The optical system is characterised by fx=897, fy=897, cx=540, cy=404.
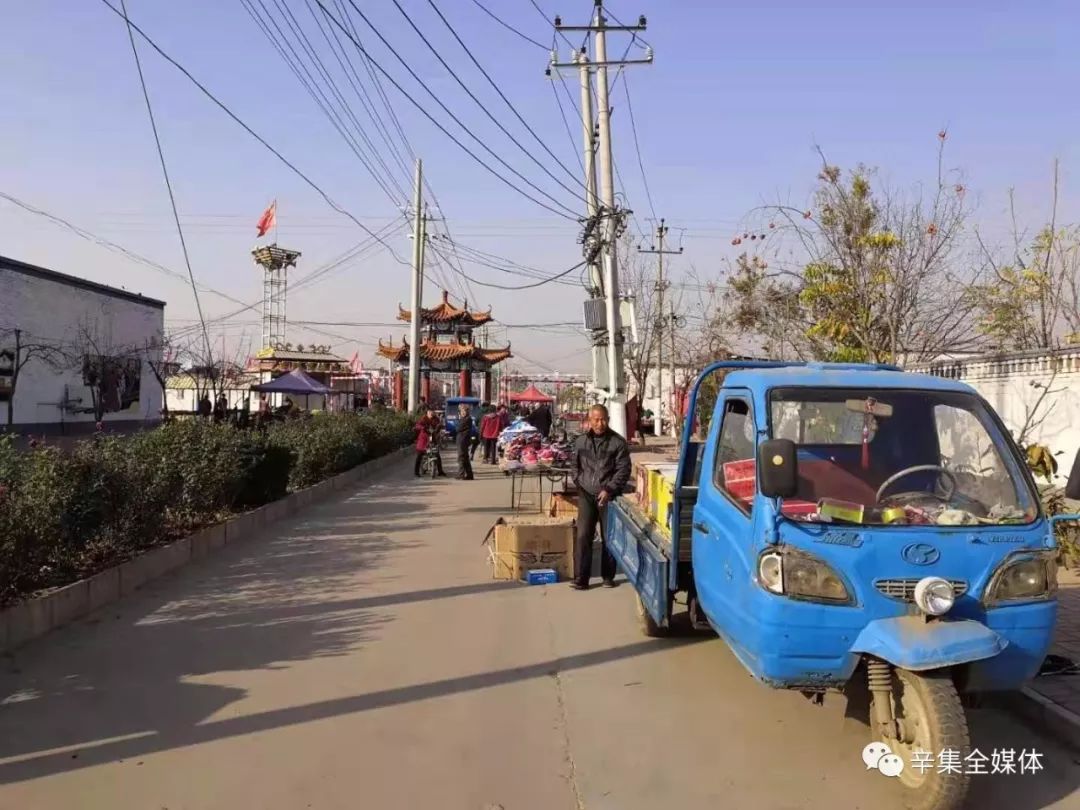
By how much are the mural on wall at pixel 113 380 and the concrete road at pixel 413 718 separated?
93.2ft

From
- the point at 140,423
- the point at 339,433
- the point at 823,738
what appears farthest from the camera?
the point at 140,423

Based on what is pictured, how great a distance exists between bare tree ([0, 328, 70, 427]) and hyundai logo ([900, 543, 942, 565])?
28895mm

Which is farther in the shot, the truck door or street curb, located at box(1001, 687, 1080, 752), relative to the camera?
street curb, located at box(1001, 687, 1080, 752)

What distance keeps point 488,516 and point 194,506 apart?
4827 mm

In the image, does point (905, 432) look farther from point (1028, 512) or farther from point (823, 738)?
point (823, 738)

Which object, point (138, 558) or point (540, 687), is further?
point (138, 558)

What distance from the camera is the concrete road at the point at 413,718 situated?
4.22 meters

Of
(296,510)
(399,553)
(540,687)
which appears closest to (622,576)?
(399,553)

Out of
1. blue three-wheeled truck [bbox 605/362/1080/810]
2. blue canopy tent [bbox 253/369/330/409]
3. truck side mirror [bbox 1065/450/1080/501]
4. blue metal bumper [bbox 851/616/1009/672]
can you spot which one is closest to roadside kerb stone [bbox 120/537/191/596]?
blue three-wheeled truck [bbox 605/362/1080/810]

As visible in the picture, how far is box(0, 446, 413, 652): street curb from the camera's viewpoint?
20.6 feet

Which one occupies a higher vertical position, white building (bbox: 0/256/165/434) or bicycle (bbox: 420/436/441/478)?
white building (bbox: 0/256/165/434)

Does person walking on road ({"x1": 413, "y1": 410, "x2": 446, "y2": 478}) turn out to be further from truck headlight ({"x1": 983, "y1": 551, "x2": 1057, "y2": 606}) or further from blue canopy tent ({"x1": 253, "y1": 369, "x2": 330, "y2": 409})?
truck headlight ({"x1": 983, "y1": 551, "x2": 1057, "y2": 606})

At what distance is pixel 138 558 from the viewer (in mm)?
8367

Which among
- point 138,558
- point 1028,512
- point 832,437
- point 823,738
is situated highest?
point 832,437
